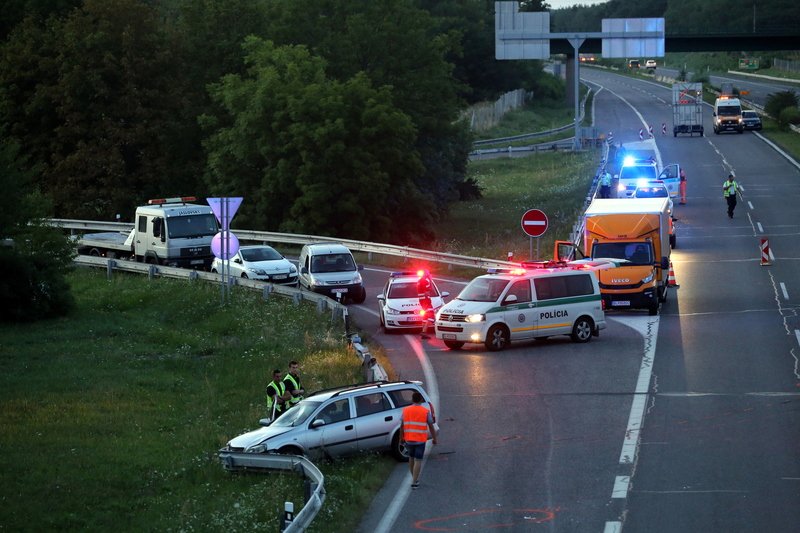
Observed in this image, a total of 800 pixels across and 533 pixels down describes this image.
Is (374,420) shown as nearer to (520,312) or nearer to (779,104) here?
(520,312)

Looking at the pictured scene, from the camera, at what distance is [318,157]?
184ft

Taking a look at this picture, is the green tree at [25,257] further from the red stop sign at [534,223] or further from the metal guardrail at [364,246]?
the red stop sign at [534,223]

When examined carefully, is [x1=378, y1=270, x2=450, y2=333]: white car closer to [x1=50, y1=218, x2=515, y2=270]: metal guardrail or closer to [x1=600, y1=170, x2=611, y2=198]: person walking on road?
[x1=50, y1=218, x2=515, y2=270]: metal guardrail

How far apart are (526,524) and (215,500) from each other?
4.50 meters

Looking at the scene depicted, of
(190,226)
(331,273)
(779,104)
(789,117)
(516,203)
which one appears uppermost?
(779,104)

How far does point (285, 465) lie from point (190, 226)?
26.3 metres

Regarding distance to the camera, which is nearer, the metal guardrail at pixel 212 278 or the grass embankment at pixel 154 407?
the grass embankment at pixel 154 407

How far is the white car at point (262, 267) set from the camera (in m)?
40.1

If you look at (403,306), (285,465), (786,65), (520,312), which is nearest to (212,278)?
(403,306)

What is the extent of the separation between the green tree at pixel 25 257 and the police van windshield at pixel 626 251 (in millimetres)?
16567

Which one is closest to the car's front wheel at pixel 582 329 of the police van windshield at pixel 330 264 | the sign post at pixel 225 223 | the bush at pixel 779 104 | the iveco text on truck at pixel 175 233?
Answer: the sign post at pixel 225 223

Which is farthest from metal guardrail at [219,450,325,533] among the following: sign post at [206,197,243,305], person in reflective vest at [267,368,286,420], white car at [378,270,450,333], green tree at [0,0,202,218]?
green tree at [0,0,202,218]

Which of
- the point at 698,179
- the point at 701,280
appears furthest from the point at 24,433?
the point at 698,179

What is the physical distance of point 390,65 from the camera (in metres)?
64.6
